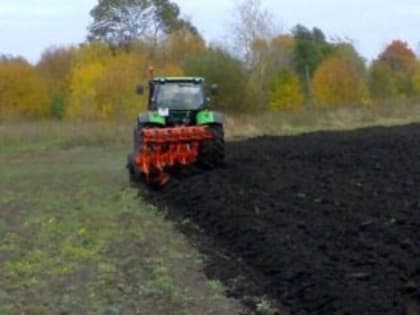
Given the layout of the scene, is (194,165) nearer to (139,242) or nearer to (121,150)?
(139,242)

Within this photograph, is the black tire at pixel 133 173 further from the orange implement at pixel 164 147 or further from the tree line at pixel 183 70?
the tree line at pixel 183 70

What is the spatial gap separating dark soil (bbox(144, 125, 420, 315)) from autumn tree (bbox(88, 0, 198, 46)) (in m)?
56.6

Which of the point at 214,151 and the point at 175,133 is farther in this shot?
the point at 214,151

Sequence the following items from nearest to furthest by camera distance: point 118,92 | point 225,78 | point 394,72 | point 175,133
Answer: point 175,133
point 225,78
point 118,92
point 394,72

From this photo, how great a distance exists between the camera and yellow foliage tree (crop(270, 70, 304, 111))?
60.7 meters

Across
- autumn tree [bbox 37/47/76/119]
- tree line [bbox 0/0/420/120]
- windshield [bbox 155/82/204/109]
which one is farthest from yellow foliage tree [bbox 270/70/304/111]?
windshield [bbox 155/82/204/109]

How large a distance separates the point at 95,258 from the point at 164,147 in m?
8.15

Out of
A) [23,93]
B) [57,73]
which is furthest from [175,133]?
[57,73]

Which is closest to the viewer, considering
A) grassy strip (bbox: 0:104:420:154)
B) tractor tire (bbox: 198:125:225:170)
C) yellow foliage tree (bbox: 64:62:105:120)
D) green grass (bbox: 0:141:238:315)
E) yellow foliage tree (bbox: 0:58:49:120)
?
green grass (bbox: 0:141:238:315)

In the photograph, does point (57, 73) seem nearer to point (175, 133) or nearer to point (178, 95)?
point (178, 95)

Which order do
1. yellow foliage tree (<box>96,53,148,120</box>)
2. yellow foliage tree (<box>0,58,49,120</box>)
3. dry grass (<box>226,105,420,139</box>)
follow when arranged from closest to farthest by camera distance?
dry grass (<box>226,105,420,139</box>)
yellow foliage tree (<box>96,53,148,120</box>)
yellow foliage tree (<box>0,58,49,120</box>)

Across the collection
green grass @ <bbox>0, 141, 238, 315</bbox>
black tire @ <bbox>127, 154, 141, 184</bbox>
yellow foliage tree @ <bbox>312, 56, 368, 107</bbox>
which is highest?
yellow foliage tree @ <bbox>312, 56, 368, 107</bbox>

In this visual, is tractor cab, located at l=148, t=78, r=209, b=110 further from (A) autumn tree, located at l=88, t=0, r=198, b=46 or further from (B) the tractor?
(A) autumn tree, located at l=88, t=0, r=198, b=46

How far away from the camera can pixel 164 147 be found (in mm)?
19359
